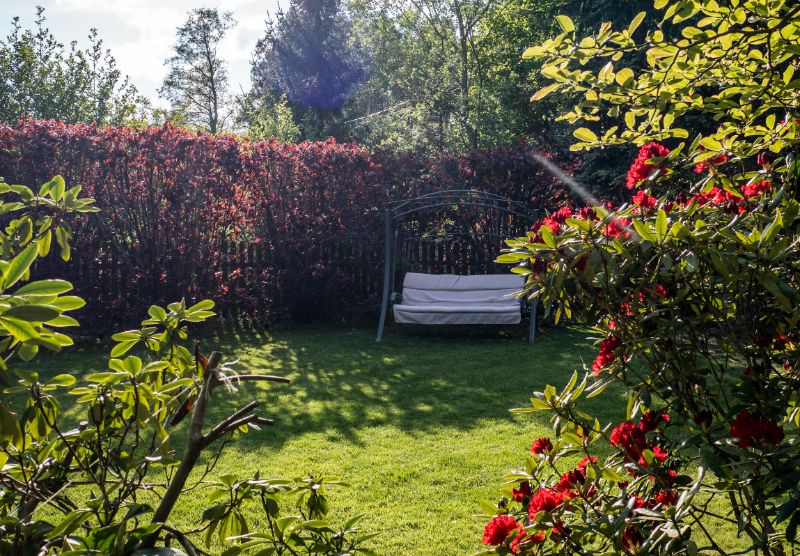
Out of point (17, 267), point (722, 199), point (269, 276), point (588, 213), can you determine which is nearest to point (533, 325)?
point (269, 276)

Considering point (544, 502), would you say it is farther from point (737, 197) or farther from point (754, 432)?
point (737, 197)

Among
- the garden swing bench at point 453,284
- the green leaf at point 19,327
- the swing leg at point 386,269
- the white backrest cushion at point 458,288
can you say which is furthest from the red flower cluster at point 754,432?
the white backrest cushion at point 458,288

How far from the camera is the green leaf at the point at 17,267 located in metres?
0.92

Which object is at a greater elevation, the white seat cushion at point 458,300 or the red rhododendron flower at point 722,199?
the red rhododendron flower at point 722,199

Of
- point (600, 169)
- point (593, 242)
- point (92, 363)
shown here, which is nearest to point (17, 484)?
point (593, 242)

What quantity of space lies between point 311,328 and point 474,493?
19.3ft

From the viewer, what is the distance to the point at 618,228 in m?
1.87

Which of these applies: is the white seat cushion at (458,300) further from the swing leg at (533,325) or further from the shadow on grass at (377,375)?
the shadow on grass at (377,375)

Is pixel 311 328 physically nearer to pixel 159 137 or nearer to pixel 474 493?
pixel 159 137

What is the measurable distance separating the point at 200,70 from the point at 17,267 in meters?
41.6

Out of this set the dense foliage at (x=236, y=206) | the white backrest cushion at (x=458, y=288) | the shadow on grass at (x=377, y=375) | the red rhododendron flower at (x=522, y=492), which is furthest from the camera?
the white backrest cushion at (x=458, y=288)

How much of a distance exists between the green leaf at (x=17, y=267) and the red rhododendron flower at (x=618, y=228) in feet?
4.35

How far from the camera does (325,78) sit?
31.4 metres

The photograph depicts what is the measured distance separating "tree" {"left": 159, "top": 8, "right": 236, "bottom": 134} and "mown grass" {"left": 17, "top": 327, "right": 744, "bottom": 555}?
109 ft
